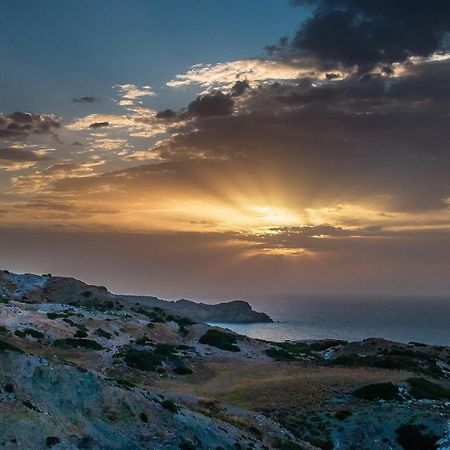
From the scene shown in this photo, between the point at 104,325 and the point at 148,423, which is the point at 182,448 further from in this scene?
the point at 104,325

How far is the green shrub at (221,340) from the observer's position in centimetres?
7962

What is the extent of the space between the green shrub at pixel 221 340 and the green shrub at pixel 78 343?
22587 millimetres

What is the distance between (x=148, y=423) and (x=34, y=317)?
4159cm

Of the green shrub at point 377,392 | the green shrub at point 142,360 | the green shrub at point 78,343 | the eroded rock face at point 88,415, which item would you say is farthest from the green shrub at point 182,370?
the eroded rock face at point 88,415

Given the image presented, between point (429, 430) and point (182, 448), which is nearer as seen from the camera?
point (182, 448)

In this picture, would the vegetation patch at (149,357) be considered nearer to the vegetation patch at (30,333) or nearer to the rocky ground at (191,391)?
the rocky ground at (191,391)

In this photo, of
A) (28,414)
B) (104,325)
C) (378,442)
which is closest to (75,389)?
(28,414)

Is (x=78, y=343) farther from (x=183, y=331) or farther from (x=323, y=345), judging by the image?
(x=323, y=345)

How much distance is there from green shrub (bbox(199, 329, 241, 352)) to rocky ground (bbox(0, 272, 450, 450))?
0.25m

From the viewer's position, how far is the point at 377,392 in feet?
165

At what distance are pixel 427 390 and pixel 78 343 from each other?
41770 mm

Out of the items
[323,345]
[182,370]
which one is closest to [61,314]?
[182,370]

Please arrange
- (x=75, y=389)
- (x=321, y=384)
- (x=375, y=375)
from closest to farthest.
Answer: (x=75, y=389), (x=321, y=384), (x=375, y=375)

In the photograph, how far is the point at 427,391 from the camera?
182 ft
